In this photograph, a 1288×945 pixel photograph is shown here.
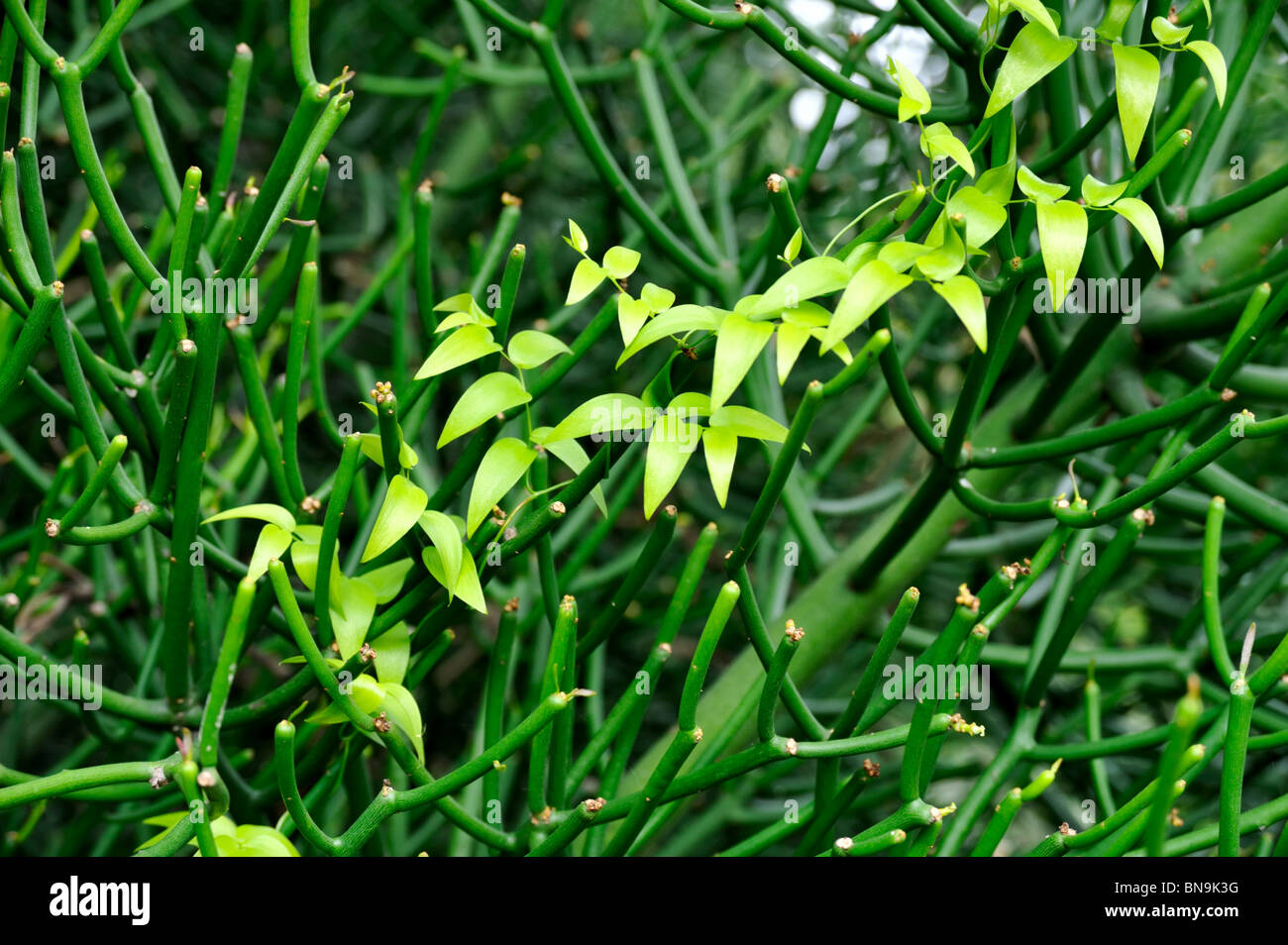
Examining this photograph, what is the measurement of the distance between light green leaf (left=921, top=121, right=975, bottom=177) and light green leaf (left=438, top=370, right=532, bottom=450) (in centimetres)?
25

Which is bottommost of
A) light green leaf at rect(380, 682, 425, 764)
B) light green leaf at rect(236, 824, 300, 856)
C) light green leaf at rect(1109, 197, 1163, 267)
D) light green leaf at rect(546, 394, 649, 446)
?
light green leaf at rect(236, 824, 300, 856)

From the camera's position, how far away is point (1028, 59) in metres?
0.53

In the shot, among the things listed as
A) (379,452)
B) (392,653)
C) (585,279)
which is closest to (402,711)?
(392,653)

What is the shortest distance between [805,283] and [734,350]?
0.16 feet

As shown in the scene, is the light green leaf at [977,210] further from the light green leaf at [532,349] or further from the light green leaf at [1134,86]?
the light green leaf at [532,349]

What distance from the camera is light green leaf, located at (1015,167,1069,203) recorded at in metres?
0.51

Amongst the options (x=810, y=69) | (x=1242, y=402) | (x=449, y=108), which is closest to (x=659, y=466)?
(x=810, y=69)

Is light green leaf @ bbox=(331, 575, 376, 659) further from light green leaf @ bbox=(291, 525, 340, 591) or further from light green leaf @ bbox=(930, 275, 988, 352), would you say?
light green leaf @ bbox=(930, 275, 988, 352)

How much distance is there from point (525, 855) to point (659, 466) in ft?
0.87

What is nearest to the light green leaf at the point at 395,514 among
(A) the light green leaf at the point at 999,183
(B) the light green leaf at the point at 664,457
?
(B) the light green leaf at the point at 664,457

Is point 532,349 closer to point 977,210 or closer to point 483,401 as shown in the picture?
point 483,401

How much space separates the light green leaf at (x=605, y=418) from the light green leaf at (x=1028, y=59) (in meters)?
0.24

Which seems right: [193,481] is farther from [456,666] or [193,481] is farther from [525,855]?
[456,666]

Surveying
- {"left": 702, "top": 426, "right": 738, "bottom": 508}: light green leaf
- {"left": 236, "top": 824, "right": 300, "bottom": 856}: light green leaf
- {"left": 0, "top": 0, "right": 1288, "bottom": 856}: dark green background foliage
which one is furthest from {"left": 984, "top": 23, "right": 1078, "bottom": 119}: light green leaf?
{"left": 236, "top": 824, "right": 300, "bottom": 856}: light green leaf
